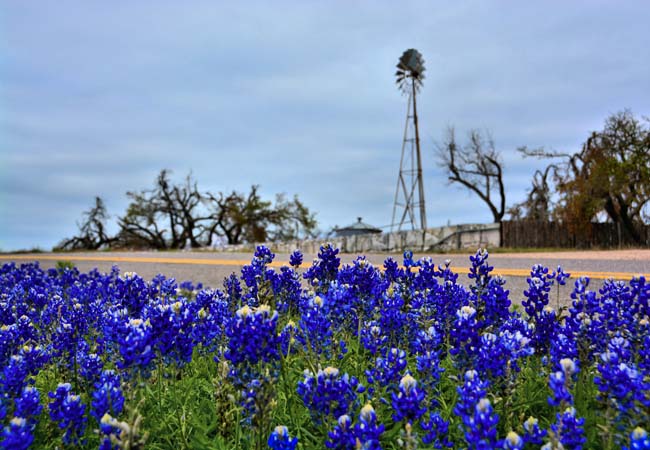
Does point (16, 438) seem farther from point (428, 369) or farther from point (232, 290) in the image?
point (232, 290)

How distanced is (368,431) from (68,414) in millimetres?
1816

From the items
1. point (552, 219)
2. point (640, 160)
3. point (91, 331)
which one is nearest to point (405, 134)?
point (552, 219)

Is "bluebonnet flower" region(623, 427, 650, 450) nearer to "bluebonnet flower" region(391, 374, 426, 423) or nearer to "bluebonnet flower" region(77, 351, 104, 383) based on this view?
"bluebonnet flower" region(391, 374, 426, 423)

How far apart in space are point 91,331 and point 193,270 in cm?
1012

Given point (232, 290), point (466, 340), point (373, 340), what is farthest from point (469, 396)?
point (232, 290)

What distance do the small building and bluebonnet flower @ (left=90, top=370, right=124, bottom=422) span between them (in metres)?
34.2

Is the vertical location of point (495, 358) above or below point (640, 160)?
below

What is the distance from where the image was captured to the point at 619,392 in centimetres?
248

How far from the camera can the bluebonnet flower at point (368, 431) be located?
2219mm

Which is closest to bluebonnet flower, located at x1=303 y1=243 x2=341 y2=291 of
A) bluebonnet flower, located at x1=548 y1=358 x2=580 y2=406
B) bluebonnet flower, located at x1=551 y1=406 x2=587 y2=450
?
bluebonnet flower, located at x1=548 y1=358 x2=580 y2=406

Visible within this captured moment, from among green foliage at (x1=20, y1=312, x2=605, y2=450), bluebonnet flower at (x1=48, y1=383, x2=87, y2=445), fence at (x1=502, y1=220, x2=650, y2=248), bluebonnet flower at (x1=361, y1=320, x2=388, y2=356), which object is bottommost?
green foliage at (x1=20, y1=312, x2=605, y2=450)

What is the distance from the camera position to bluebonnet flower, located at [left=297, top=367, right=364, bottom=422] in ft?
8.39

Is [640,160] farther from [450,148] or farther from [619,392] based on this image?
[619,392]

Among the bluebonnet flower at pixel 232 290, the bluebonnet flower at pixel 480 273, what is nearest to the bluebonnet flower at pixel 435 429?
the bluebonnet flower at pixel 480 273
